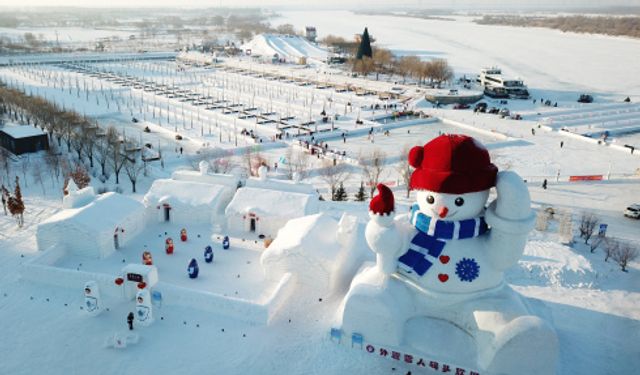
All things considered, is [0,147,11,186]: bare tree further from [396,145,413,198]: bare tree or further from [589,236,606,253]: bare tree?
[589,236,606,253]: bare tree

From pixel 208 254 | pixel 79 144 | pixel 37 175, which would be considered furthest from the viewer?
pixel 79 144

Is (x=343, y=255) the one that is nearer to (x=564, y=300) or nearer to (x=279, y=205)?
(x=279, y=205)

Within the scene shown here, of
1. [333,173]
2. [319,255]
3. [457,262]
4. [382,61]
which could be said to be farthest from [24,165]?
[382,61]

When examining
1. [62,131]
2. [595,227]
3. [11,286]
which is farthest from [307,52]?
[11,286]

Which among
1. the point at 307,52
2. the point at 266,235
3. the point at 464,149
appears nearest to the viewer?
the point at 464,149

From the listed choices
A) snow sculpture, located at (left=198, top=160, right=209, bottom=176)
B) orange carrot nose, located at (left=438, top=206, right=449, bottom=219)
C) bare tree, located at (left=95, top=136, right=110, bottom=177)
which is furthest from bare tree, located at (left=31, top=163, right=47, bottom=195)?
orange carrot nose, located at (left=438, top=206, right=449, bottom=219)

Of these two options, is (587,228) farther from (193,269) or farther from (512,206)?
(193,269)
